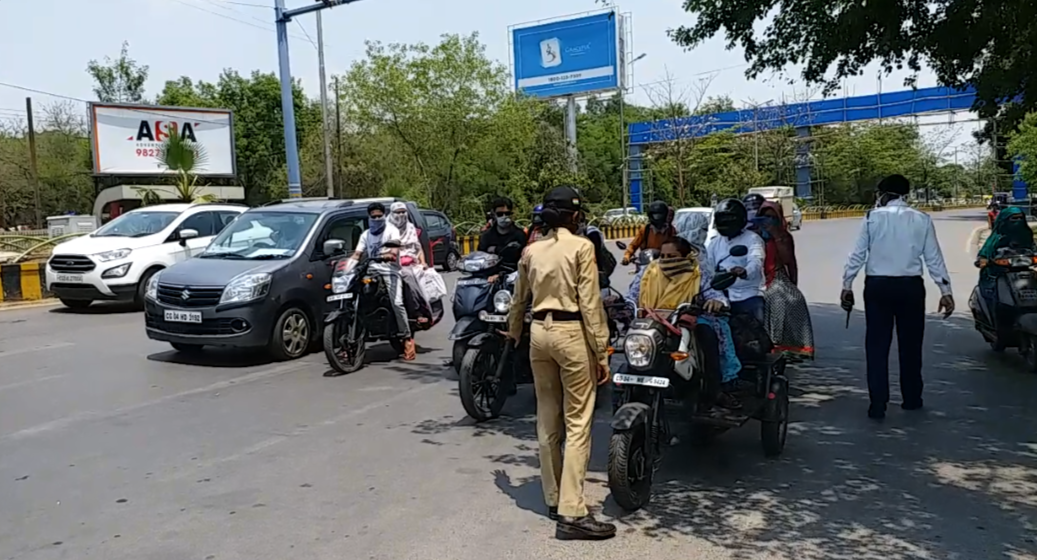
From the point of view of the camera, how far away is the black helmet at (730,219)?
6734 mm

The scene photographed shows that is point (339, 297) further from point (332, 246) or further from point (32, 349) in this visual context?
point (32, 349)

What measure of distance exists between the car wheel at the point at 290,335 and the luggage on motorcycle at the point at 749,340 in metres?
5.44

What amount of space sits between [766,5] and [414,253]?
4.47 m

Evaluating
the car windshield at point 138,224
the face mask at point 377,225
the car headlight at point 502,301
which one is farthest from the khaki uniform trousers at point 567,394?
the car windshield at point 138,224

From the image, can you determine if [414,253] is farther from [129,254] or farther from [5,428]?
[129,254]

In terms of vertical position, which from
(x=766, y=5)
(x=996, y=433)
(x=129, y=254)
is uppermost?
(x=766, y=5)

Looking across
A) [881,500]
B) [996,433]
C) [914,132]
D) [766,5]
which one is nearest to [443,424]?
[881,500]

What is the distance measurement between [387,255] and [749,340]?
4.34m

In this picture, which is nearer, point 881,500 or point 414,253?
point 881,500

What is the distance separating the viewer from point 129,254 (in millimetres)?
14781

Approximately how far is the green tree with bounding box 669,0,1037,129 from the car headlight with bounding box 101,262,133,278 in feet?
31.3

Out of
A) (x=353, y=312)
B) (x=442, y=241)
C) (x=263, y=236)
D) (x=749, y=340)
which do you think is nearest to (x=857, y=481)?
(x=749, y=340)

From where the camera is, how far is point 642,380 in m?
5.11

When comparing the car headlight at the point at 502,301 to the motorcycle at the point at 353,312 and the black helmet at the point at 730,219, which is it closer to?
the black helmet at the point at 730,219
